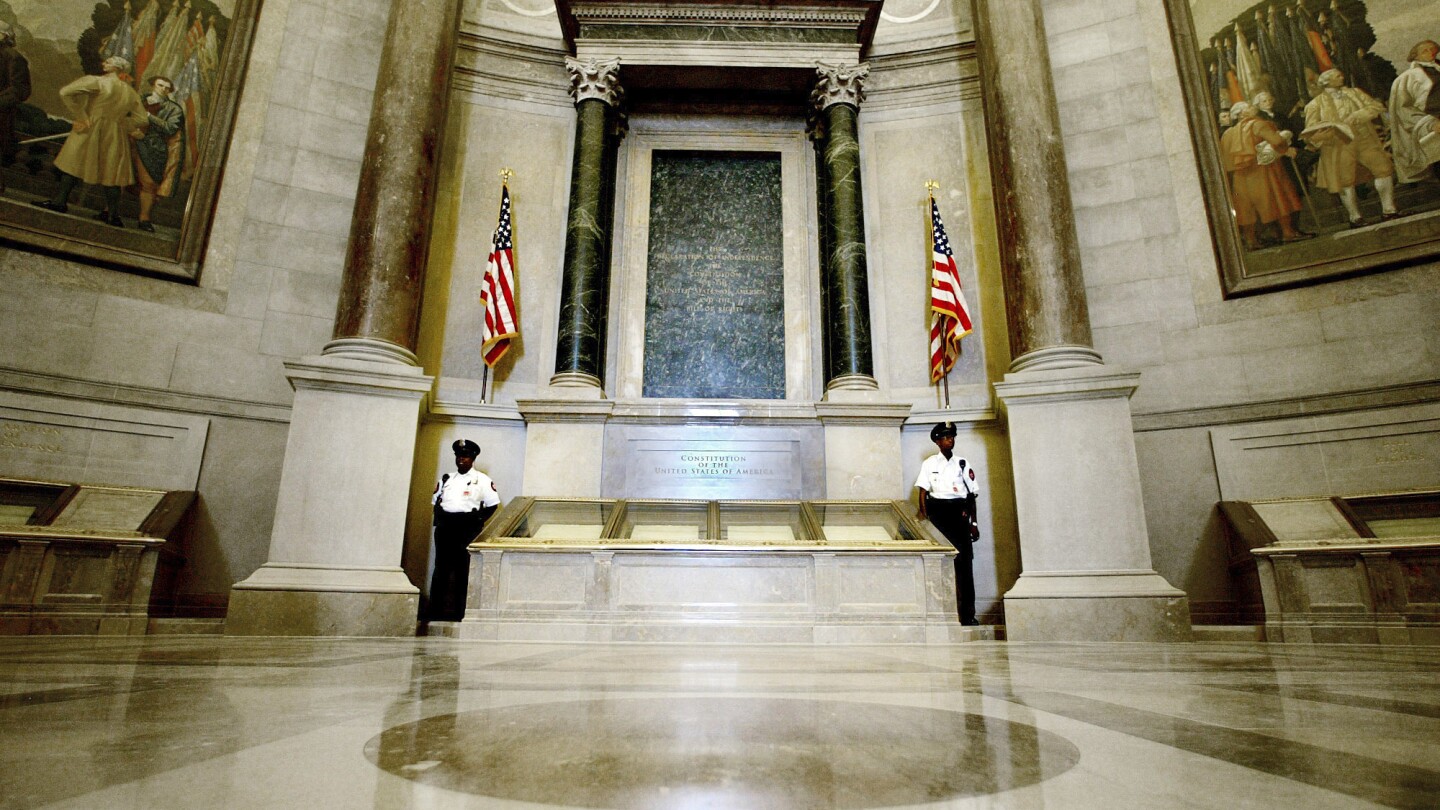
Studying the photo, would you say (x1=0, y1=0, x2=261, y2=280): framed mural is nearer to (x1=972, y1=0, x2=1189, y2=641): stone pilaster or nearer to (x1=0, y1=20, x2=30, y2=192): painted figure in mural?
(x1=0, y1=20, x2=30, y2=192): painted figure in mural

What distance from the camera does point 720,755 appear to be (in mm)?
1046

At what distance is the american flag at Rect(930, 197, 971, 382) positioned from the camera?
8.09 metres

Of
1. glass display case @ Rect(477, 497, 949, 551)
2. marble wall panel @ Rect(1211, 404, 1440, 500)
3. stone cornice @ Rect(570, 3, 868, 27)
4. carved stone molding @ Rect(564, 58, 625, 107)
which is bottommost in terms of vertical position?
glass display case @ Rect(477, 497, 949, 551)

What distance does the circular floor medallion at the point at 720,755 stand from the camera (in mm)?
819

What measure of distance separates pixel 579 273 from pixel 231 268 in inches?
147

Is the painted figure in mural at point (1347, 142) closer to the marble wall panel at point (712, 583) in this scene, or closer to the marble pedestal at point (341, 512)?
the marble wall panel at point (712, 583)

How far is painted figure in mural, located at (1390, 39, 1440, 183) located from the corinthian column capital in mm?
5474

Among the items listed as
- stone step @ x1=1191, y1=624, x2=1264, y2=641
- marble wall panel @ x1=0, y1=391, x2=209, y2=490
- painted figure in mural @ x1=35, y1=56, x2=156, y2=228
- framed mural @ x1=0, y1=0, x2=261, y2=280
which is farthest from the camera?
painted figure in mural @ x1=35, y1=56, x2=156, y2=228

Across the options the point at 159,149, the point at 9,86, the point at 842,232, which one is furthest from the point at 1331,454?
the point at 9,86

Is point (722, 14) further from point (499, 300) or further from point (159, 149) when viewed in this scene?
point (159, 149)

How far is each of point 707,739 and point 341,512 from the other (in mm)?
5644

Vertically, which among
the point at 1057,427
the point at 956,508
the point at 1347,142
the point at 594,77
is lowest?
the point at 956,508

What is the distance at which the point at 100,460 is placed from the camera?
6.95 meters

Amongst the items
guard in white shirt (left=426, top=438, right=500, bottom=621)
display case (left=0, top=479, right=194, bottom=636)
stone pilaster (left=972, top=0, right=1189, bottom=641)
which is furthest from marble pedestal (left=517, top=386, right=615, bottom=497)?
stone pilaster (left=972, top=0, right=1189, bottom=641)
